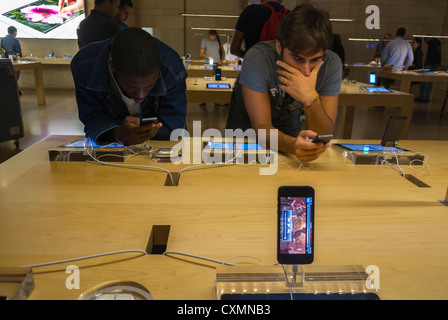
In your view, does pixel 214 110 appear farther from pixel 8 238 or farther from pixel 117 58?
pixel 8 238

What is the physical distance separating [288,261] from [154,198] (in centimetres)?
49

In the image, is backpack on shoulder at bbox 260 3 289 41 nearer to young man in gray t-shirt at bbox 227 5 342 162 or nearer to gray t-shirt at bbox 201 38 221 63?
young man in gray t-shirt at bbox 227 5 342 162

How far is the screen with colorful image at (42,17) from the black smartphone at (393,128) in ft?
24.5

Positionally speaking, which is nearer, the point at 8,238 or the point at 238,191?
the point at 8,238

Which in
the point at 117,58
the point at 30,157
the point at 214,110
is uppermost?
the point at 117,58

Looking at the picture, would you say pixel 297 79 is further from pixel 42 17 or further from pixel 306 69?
pixel 42 17

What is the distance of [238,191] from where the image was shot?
106cm

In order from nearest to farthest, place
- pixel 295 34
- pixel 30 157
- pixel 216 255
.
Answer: pixel 216 255 < pixel 295 34 < pixel 30 157

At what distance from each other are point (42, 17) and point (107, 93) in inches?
281

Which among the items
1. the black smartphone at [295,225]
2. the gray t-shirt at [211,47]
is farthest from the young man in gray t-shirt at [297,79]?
the gray t-shirt at [211,47]

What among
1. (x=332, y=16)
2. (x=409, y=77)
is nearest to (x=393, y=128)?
(x=409, y=77)

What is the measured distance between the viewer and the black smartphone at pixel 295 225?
0.63 metres

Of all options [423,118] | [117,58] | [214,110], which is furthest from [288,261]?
[423,118]

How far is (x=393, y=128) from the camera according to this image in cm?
130
